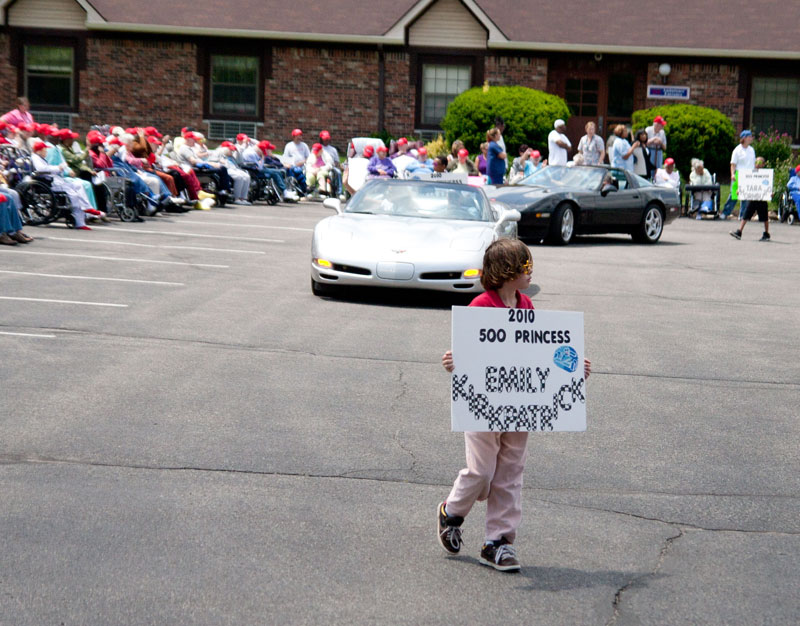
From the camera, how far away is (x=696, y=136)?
31.6 m

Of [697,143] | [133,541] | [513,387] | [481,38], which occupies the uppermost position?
[481,38]

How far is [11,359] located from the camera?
8.65m

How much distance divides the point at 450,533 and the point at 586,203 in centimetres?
1573

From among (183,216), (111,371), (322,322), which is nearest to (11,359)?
(111,371)

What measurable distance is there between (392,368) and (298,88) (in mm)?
27032

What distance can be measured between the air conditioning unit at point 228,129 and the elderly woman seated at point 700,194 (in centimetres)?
1356

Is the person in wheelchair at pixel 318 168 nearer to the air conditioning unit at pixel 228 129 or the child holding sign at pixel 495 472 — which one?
the air conditioning unit at pixel 228 129

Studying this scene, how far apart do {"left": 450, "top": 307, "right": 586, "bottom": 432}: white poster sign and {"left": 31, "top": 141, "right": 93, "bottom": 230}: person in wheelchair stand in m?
14.0

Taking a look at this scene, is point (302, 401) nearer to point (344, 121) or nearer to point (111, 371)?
point (111, 371)

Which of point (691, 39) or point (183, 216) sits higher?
point (691, 39)

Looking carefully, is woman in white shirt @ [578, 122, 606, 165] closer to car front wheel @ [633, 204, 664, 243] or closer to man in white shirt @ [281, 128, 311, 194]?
car front wheel @ [633, 204, 664, 243]

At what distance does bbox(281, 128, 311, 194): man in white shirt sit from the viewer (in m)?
29.3

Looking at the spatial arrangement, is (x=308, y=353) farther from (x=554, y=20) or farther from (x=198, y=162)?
(x=554, y=20)

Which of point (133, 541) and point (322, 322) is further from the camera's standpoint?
point (322, 322)
